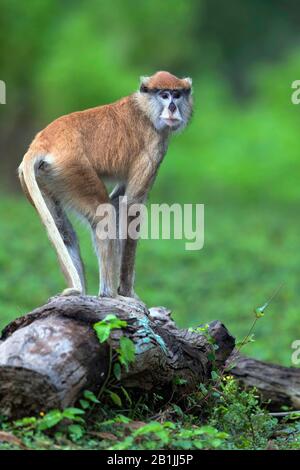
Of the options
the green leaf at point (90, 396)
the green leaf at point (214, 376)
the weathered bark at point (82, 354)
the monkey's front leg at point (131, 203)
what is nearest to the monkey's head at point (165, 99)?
the monkey's front leg at point (131, 203)

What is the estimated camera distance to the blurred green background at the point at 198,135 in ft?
38.3

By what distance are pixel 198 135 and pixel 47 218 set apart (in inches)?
674

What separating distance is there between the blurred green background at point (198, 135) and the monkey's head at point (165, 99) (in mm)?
2821

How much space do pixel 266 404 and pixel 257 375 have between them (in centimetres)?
21

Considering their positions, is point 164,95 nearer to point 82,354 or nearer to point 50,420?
point 82,354

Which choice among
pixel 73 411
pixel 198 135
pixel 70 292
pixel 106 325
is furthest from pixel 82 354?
pixel 198 135

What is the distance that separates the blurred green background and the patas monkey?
269cm

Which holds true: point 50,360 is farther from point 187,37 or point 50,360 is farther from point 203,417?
point 187,37

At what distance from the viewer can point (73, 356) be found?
204 inches

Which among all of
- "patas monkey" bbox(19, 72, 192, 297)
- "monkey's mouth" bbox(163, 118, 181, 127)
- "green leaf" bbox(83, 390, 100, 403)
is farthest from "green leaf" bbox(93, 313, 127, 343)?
"monkey's mouth" bbox(163, 118, 181, 127)

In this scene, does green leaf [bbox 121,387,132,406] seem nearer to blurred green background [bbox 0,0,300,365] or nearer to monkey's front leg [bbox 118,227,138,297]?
monkey's front leg [bbox 118,227,138,297]

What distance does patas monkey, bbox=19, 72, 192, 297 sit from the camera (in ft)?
21.9

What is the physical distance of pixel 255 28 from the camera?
2998cm

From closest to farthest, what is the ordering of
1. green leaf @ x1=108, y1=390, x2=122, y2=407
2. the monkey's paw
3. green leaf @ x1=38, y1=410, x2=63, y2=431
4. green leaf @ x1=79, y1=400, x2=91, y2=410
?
green leaf @ x1=38, y1=410, x2=63, y2=431 < green leaf @ x1=79, y1=400, x2=91, y2=410 < green leaf @ x1=108, y1=390, x2=122, y2=407 < the monkey's paw
